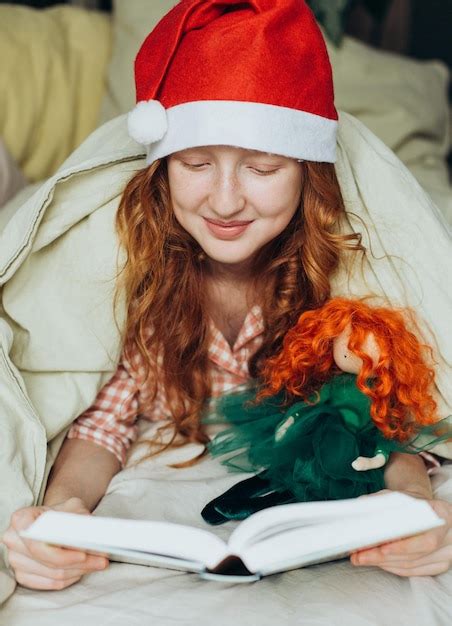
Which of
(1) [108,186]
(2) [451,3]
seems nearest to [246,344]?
(1) [108,186]

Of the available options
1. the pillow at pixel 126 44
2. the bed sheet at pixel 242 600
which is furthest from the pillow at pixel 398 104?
the bed sheet at pixel 242 600

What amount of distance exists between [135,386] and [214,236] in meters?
0.29

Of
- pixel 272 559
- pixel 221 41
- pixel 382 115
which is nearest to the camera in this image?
pixel 272 559

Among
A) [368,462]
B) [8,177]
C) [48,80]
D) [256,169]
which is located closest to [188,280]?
[256,169]

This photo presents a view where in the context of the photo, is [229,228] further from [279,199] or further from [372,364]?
[372,364]

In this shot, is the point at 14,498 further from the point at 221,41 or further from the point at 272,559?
the point at 221,41

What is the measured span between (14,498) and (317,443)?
0.37 m

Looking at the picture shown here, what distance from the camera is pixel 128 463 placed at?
1.22m

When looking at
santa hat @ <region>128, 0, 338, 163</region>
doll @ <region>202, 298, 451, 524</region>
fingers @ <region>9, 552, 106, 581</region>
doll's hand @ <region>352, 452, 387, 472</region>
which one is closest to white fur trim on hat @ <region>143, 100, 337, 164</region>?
santa hat @ <region>128, 0, 338, 163</region>

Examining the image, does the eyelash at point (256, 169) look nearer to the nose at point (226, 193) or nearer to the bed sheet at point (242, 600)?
the nose at point (226, 193)

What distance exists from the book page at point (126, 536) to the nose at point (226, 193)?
0.39 meters

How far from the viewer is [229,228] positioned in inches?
42.8

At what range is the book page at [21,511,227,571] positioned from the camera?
82 cm

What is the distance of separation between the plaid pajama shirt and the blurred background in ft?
2.19
